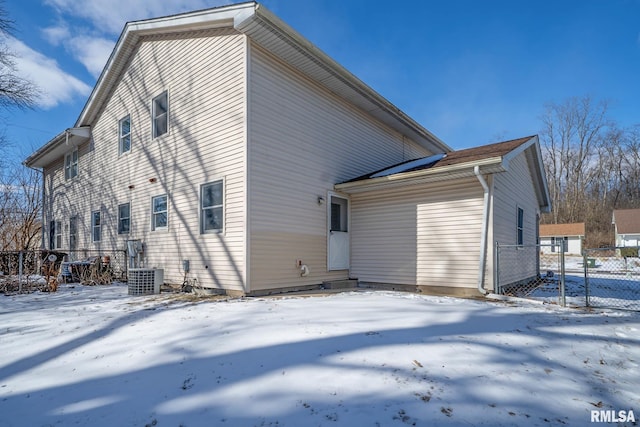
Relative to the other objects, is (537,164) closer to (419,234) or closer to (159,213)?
(419,234)

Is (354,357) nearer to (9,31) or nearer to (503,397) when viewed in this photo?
(503,397)

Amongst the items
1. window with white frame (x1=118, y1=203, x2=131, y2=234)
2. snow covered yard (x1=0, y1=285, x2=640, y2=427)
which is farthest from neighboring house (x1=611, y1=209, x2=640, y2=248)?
window with white frame (x1=118, y1=203, x2=131, y2=234)

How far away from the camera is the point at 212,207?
26.3 feet

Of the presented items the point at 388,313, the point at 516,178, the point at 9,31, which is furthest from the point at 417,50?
the point at 9,31

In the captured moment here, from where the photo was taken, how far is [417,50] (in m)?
15.7

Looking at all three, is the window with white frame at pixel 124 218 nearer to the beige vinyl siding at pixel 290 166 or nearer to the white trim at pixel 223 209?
the white trim at pixel 223 209

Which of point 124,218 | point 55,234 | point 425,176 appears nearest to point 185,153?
point 124,218

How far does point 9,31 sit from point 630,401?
59.5 ft

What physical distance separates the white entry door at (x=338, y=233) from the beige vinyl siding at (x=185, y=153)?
106 inches

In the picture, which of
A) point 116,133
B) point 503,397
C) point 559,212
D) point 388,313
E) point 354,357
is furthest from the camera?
point 559,212

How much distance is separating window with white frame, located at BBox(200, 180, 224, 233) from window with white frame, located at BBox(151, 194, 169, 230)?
160 centimetres

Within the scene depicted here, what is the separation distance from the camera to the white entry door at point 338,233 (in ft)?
29.9

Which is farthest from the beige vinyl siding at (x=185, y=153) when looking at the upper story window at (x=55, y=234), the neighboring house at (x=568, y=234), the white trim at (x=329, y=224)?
the neighboring house at (x=568, y=234)

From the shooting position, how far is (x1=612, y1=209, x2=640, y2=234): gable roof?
3075cm
